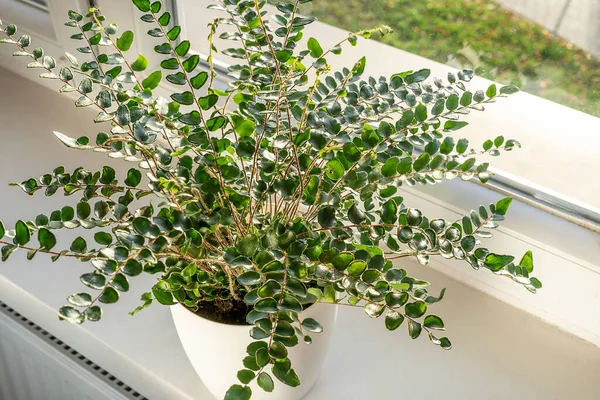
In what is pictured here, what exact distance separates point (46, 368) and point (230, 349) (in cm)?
54

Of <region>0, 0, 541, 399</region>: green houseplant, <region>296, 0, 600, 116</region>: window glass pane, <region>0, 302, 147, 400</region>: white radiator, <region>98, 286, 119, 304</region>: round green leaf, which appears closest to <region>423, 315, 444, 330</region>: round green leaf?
<region>0, 0, 541, 399</region>: green houseplant

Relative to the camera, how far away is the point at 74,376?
1.01 m

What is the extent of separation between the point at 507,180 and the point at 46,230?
2.20 feet

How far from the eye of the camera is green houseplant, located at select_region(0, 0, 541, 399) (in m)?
0.55

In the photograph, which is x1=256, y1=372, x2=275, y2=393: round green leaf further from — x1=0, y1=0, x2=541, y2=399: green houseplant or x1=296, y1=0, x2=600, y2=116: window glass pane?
x1=296, y1=0, x2=600, y2=116: window glass pane

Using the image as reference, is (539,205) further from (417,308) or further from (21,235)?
(21,235)

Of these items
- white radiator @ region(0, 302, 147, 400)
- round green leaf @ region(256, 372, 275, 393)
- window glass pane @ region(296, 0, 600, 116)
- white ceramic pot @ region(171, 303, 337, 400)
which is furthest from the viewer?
white radiator @ region(0, 302, 147, 400)

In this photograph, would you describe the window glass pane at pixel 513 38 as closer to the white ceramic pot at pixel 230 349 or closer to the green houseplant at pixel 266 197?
the green houseplant at pixel 266 197

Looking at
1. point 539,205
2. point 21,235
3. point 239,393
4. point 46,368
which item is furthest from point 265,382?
point 46,368

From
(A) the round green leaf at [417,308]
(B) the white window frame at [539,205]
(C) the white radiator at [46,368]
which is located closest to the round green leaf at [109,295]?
(A) the round green leaf at [417,308]

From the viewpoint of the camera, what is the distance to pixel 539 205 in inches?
35.7

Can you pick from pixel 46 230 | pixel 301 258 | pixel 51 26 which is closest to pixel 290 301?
pixel 301 258

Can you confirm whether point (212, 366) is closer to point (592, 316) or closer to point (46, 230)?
point (46, 230)

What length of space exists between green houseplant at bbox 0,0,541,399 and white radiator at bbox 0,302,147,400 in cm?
37
